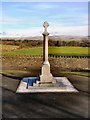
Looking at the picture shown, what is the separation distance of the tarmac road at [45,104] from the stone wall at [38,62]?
10558 mm

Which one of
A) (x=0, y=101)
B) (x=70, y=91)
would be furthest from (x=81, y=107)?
(x=0, y=101)

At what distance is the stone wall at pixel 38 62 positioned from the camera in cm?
2580

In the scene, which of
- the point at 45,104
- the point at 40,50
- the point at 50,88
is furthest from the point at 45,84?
the point at 40,50

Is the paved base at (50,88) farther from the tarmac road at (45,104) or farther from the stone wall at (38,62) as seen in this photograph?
the stone wall at (38,62)

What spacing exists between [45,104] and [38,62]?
51.8 ft

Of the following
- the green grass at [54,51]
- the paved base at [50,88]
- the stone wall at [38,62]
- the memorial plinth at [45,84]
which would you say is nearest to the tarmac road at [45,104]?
the paved base at [50,88]

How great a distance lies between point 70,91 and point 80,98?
1.53m

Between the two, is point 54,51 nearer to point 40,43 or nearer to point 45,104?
point 40,43

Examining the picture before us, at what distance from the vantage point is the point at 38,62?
27.5 m

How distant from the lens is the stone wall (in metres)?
25.8

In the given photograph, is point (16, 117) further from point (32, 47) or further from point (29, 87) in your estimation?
point (32, 47)

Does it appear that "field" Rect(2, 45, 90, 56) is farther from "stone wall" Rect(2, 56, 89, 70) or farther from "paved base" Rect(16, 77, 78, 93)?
"paved base" Rect(16, 77, 78, 93)

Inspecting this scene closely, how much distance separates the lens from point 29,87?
1524cm

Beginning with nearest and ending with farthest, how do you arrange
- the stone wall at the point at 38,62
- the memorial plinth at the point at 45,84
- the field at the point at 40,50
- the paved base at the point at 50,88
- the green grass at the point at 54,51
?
the paved base at the point at 50,88 → the memorial plinth at the point at 45,84 → the stone wall at the point at 38,62 → the green grass at the point at 54,51 → the field at the point at 40,50
